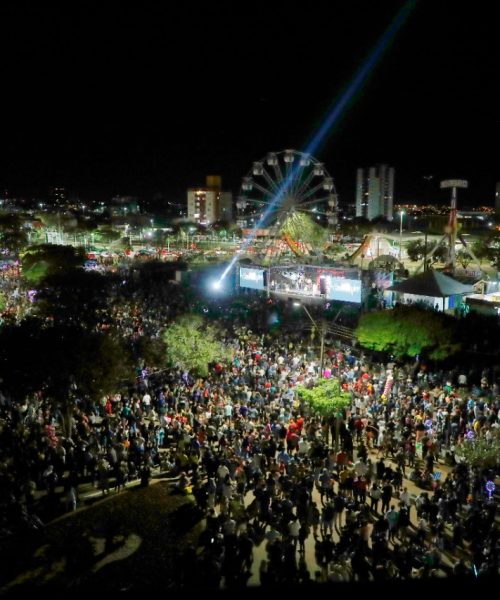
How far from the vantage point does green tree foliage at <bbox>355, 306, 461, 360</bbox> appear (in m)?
17.9

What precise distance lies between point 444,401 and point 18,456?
369 inches

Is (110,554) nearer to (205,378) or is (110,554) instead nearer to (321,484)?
(321,484)

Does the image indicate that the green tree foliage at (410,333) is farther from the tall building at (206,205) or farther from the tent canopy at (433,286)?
the tall building at (206,205)

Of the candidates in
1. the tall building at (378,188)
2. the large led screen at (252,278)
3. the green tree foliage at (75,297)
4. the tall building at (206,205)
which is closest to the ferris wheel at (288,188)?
the large led screen at (252,278)

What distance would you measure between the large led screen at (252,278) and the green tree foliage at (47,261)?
471 inches

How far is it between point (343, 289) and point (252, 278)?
5.50 metres

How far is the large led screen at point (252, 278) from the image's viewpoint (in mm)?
27769

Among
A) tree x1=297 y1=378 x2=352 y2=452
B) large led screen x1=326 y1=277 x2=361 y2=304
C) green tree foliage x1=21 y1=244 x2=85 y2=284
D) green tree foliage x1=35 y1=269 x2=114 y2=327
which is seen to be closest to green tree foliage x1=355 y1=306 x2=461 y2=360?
large led screen x1=326 y1=277 x2=361 y2=304

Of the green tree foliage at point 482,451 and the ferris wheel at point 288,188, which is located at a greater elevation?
the ferris wheel at point 288,188

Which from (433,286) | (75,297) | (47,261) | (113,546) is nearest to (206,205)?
(47,261)

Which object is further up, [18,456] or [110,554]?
[18,456]

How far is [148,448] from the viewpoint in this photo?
10.9 metres

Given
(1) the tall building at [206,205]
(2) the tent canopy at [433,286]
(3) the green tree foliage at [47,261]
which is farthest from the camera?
(1) the tall building at [206,205]

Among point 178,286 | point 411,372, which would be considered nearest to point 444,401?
point 411,372
